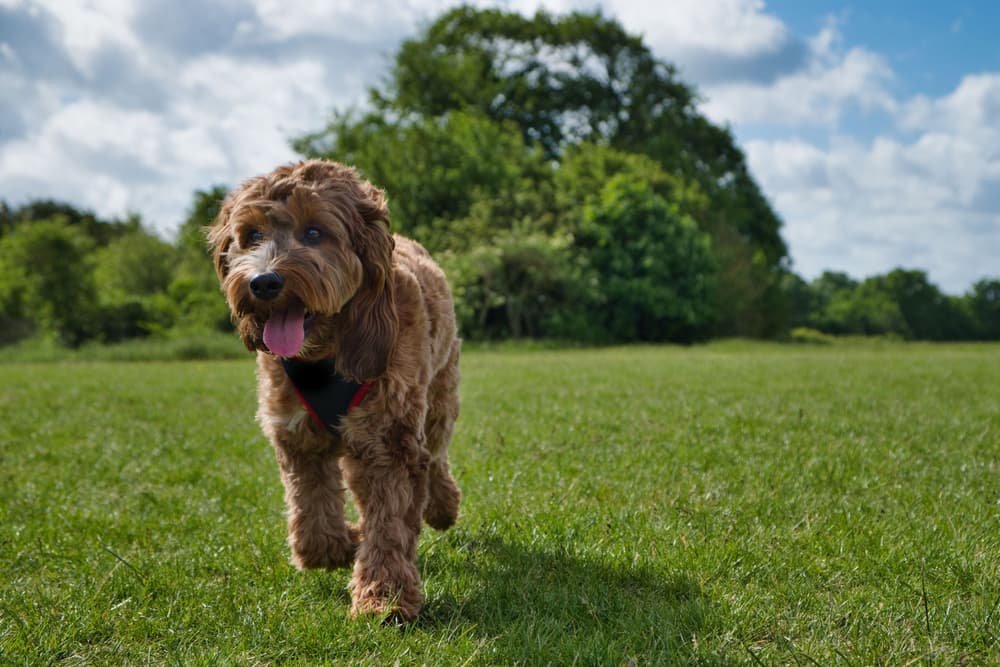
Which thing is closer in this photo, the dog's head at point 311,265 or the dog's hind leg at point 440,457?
the dog's head at point 311,265

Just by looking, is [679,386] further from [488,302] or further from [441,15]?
[441,15]

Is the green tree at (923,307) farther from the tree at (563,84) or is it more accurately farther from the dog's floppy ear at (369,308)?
the dog's floppy ear at (369,308)

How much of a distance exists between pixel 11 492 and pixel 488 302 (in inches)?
866

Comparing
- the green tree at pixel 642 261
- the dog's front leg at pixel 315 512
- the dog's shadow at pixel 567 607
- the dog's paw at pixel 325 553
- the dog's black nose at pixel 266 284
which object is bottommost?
the dog's shadow at pixel 567 607

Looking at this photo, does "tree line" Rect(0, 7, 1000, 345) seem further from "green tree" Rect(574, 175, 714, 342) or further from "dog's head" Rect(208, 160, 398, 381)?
"dog's head" Rect(208, 160, 398, 381)

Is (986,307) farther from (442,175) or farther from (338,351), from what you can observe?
(338,351)

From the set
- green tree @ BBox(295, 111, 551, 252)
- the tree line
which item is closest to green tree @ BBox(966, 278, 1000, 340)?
the tree line

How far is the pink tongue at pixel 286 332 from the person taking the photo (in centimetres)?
348

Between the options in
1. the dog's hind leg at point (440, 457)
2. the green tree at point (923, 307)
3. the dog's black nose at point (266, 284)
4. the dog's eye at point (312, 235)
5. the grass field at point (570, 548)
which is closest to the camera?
the grass field at point (570, 548)

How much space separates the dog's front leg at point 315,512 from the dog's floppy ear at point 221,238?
3.02 feet

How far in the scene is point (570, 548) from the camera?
4336 millimetres

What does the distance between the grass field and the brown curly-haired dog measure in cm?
28

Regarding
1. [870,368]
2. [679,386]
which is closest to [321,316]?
[679,386]

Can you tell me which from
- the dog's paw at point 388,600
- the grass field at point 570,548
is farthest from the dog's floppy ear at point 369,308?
the grass field at point 570,548
